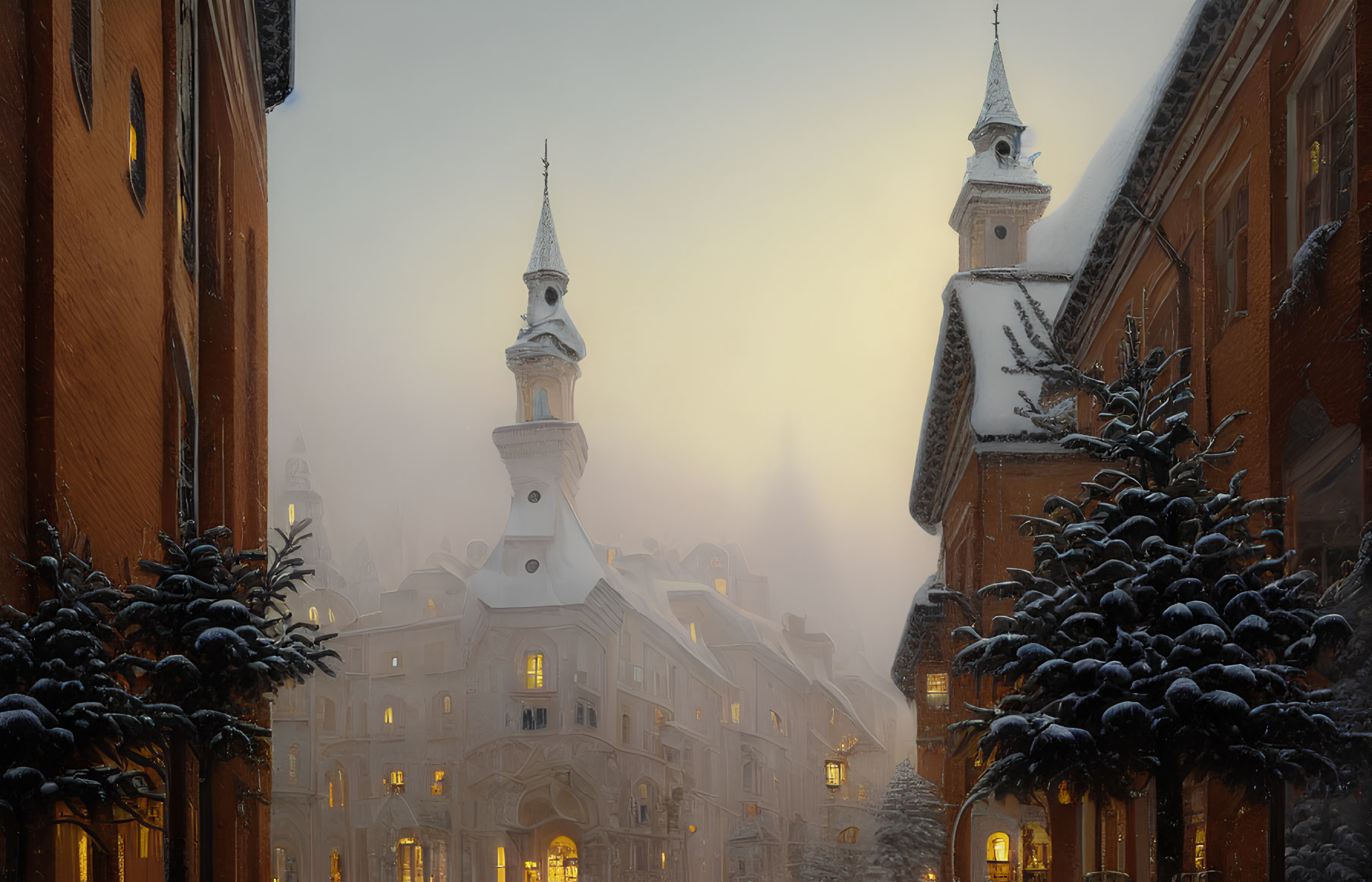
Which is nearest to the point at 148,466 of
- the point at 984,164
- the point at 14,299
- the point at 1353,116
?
the point at 14,299

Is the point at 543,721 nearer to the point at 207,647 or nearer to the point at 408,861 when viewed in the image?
the point at 408,861

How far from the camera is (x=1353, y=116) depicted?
12727mm

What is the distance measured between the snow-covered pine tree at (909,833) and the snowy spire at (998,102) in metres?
21.1

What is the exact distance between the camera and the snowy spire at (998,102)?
46.4 metres

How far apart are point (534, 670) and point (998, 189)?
27986mm

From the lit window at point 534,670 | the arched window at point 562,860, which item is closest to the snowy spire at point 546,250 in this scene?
the lit window at point 534,670

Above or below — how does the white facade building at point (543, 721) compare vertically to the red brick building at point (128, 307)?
below

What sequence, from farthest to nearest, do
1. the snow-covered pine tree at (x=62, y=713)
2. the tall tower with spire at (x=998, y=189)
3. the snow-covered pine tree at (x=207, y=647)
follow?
the tall tower with spire at (x=998, y=189) → the snow-covered pine tree at (x=207, y=647) → the snow-covered pine tree at (x=62, y=713)

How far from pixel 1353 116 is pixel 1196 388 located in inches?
213

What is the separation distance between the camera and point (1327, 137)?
1377 cm

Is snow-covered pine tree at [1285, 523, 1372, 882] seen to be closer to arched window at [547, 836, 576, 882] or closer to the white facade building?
the white facade building

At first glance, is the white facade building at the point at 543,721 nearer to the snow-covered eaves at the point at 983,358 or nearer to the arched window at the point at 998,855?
the arched window at the point at 998,855

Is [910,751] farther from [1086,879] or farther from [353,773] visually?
[1086,879]

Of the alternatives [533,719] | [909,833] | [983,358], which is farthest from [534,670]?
[983,358]
